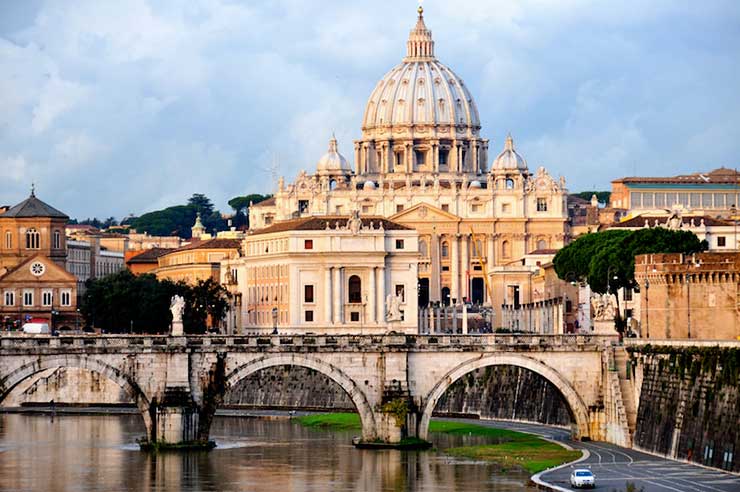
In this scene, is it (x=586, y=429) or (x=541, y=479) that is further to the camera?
(x=586, y=429)

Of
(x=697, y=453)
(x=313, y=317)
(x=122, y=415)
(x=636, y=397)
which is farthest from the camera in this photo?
(x=313, y=317)

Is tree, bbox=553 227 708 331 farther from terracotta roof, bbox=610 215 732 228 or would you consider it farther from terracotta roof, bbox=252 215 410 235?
terracotta roof, bbox=252 215 410 235

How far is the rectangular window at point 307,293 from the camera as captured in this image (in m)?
169

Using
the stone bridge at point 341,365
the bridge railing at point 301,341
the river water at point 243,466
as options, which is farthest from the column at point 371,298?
the stone bridge at point 341,365

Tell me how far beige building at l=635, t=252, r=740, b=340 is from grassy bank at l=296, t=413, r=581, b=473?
313 inches

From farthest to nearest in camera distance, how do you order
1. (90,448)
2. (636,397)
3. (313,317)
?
1. (313,317)
2. (90,448)
3. (636,397)

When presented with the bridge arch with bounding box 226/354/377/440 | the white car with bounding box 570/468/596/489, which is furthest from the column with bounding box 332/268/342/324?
the white car with bounding box 570/468/596/489

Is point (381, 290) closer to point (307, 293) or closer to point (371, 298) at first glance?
point (371, 298)

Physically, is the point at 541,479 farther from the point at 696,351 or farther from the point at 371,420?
the point at 371,420

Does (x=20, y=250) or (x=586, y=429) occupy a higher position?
(x=20, y=250)

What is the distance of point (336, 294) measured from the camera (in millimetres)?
168750

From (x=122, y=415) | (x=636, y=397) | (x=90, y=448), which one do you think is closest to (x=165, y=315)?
(x=122, y=415)

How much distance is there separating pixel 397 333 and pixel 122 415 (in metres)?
29.6

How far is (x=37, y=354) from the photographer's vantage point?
8819 cm
